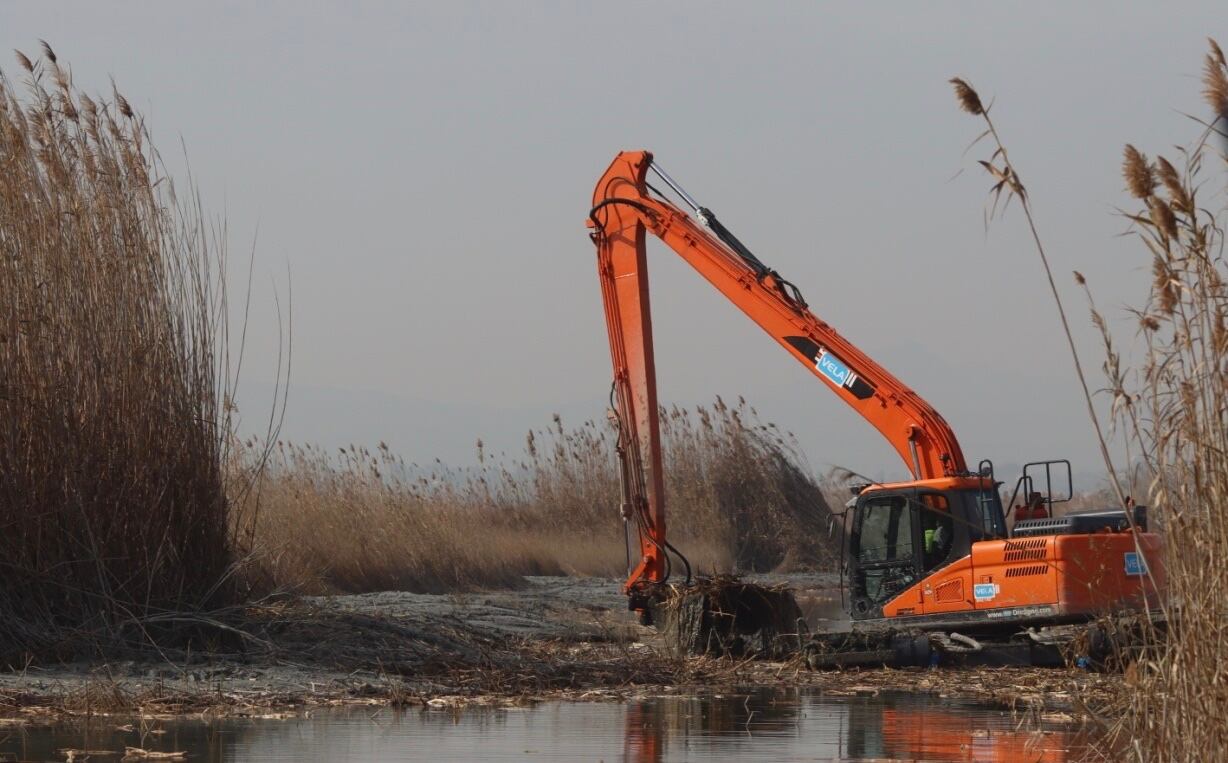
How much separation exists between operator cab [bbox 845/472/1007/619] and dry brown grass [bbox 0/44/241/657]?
6385mm

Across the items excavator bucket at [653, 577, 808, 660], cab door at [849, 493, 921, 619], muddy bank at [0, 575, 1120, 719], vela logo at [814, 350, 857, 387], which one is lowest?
muddy bank at [0, 575, 1120, 719]

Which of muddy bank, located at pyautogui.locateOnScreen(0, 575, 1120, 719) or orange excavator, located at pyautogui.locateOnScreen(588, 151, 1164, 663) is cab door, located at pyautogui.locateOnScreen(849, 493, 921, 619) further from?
muddy bank, located at pyautogui.locateOnScreen(0, 575, 1120, 719)

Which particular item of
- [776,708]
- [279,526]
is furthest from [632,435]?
[776,708]

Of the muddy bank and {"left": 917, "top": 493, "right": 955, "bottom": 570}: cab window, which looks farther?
{"left": 917, "top": 493, "right": 955, "bottom": 570}: cab window

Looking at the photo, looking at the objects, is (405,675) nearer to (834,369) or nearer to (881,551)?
(881,551)

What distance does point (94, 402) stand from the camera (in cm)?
1166

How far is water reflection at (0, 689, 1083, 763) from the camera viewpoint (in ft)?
27.5

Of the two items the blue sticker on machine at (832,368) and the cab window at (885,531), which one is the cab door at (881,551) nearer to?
the cab window at (885,531)

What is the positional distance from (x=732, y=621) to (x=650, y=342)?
11.3ft

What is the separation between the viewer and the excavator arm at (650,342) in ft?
54.5

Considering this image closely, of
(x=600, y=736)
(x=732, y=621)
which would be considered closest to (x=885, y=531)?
(x=732, y=621)

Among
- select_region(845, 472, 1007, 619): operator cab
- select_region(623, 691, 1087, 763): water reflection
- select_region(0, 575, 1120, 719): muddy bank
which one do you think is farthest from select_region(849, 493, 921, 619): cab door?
select_region(623, 691, 1087, 763): water reflection

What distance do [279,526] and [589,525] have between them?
9948 millimetres

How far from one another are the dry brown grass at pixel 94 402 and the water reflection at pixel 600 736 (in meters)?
2.24
